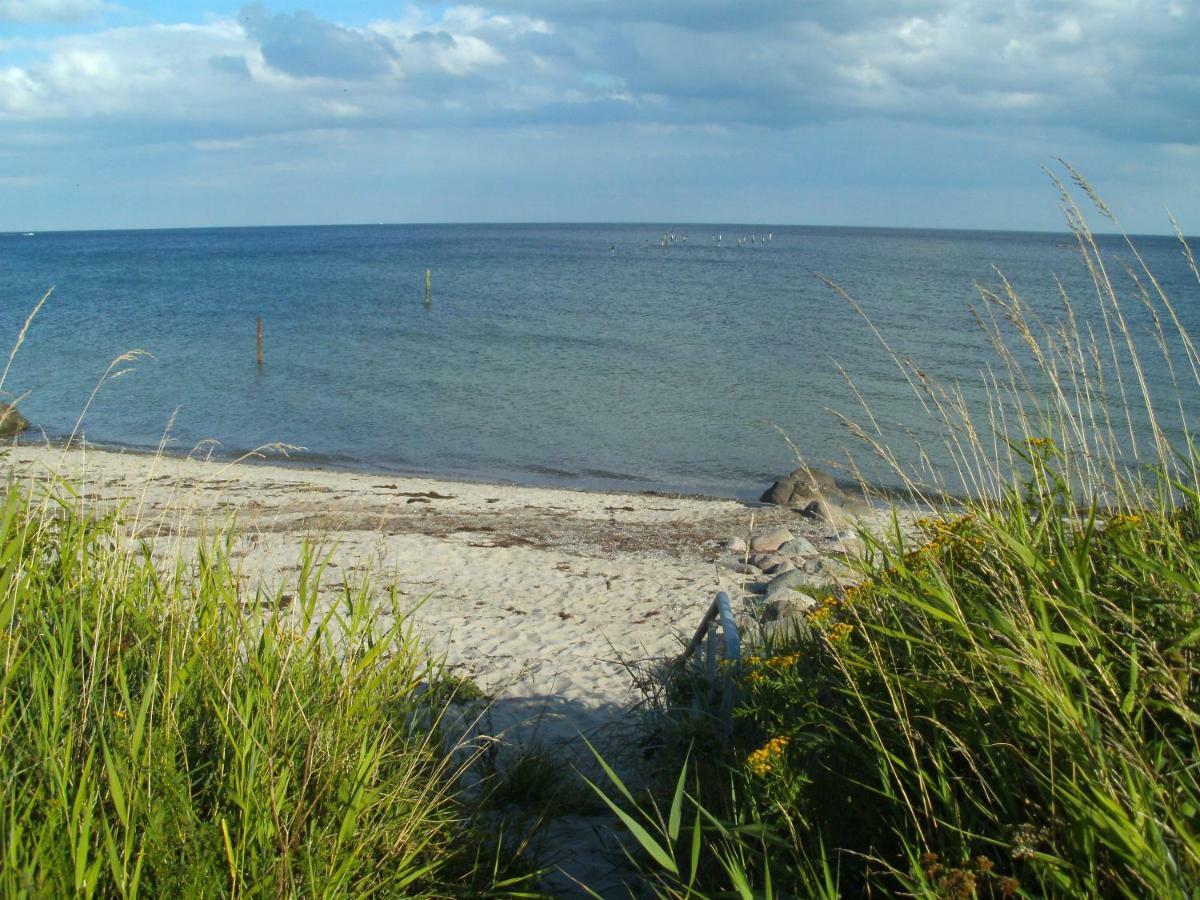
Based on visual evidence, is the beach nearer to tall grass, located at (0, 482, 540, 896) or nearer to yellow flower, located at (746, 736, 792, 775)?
tall grass, located at (0, 482, 540, 896)

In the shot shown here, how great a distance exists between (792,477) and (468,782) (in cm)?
1159

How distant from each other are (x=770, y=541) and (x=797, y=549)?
0.76 metres

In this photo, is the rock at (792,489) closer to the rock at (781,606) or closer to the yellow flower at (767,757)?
the rock at (781,606)

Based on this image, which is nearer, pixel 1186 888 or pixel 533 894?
pixel 1186 888

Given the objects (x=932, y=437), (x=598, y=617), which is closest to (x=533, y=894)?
(x=598, y=617)

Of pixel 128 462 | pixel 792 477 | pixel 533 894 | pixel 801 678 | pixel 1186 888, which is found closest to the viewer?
pixel 1186 888

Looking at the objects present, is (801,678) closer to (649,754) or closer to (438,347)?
(649,754)

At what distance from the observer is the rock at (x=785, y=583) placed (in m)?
8.04

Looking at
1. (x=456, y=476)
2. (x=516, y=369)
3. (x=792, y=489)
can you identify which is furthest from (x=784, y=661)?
(x=516, y=369)

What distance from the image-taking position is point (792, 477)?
15477 millimetres

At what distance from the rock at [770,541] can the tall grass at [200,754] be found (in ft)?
26.3

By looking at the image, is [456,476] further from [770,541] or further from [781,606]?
[781,606]

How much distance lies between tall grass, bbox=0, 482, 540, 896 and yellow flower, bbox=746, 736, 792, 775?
80cm

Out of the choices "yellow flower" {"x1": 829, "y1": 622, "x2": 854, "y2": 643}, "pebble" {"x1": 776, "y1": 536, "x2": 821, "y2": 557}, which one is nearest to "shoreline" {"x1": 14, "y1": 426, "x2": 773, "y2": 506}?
"pebble" {"x1": 776, "y1": 536, "x2": 821, "y2": 557}
